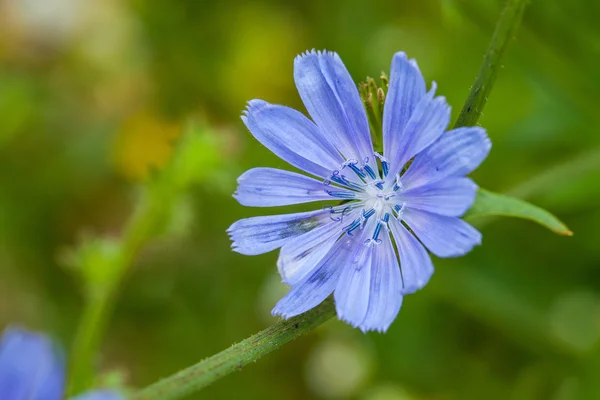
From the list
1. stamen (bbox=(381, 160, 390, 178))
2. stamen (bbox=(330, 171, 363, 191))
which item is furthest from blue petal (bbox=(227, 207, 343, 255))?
stamen (bbox=(381, 160, 390, 178))

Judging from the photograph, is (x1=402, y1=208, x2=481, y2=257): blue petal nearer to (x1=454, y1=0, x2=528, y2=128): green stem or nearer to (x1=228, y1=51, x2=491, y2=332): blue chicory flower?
(x1=228, y1=51, x2=491, y2=332): blue chicory flower

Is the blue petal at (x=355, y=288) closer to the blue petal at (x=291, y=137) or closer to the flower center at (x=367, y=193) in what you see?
the flower center at (x=367, y=193)

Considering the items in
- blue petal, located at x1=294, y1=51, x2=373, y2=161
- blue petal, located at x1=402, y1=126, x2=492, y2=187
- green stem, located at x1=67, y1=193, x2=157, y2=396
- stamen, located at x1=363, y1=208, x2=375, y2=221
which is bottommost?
blue petal, located at x1=402, y1=126, x2=492, y2=187

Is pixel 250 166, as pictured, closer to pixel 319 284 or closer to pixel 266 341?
pixel 319 284

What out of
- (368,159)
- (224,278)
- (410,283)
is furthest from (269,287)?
(410,283)

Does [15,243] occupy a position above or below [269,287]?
above

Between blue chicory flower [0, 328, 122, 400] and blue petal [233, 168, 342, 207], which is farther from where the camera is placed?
blue chicory flower [0, 328, 122, 400]

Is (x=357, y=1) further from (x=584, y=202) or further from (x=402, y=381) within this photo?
(x=402, y=381)
